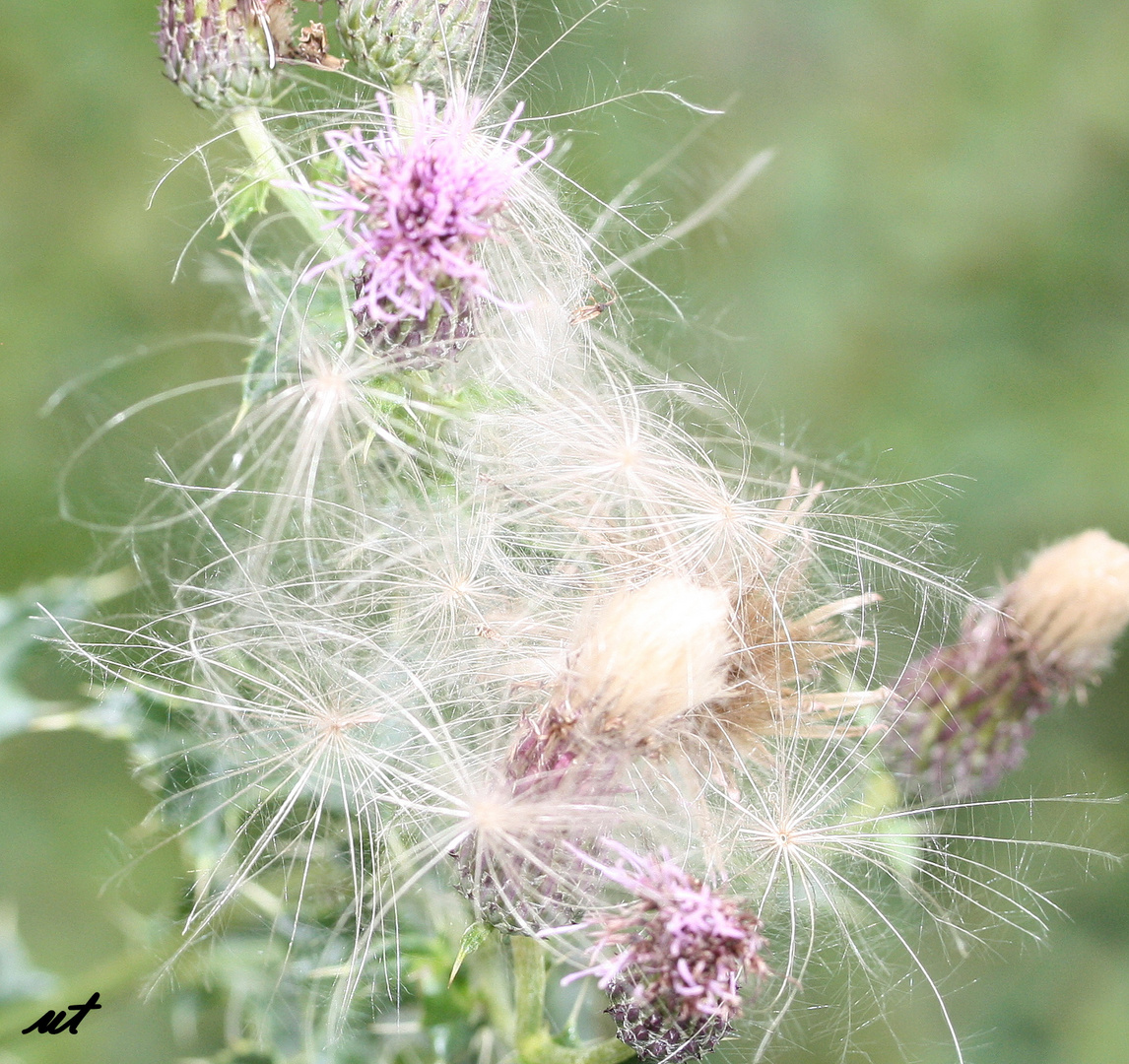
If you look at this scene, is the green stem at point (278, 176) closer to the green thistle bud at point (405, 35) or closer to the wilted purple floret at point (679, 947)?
the green thistle bud at point (405, 35)

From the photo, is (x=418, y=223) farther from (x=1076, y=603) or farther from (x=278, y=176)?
(x=1076, y=603)

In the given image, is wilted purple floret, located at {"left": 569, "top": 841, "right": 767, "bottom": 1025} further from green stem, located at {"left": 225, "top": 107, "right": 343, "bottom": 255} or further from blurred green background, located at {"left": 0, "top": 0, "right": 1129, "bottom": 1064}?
blurred green background, located at {"left": 0, "top": 0, "right": 1129, "bottom": 1064}

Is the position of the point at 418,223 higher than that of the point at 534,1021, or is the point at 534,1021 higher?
the point at 418,223

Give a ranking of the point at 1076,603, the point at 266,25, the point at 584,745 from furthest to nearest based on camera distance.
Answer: the point at 1076,603 → the point at 266,25 → the point at 584,745

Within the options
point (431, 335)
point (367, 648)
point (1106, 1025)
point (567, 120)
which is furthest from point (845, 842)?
point (1106, 1025)

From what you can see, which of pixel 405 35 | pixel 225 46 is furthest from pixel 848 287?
pixel 225 46

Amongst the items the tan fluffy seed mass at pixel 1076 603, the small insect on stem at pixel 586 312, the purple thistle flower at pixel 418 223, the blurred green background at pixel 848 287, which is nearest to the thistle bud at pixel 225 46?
the purple thistle flower at pixel 418 223
